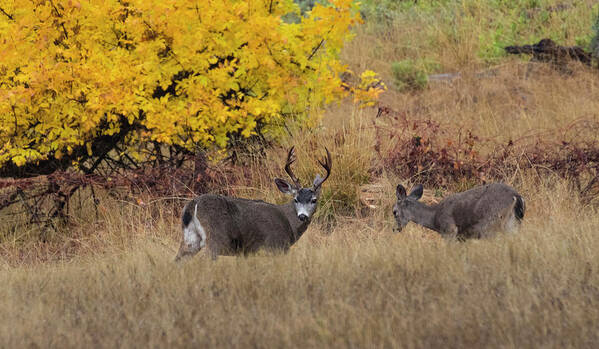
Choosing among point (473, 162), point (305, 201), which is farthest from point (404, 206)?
point (473, 162)

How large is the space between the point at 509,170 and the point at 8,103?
620 cm

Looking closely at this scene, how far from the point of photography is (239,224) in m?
7.85

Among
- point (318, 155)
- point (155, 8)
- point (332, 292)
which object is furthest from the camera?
point (318, 155)

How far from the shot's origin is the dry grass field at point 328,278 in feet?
17.3

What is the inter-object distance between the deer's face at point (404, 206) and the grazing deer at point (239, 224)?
98 centimetres

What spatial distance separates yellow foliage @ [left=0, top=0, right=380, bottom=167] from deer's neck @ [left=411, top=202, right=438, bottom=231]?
2.09 m

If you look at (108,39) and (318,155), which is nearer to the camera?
(108,39)

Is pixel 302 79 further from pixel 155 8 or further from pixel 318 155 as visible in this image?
pixel 155 8

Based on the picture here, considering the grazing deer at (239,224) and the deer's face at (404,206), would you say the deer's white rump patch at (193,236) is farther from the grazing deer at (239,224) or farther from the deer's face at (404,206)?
the deer's face at (404,206)

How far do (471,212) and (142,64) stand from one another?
3.87 m

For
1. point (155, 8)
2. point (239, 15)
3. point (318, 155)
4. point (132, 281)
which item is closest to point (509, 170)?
point (318, 155)

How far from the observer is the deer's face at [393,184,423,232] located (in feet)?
28.8

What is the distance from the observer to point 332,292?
612 cm

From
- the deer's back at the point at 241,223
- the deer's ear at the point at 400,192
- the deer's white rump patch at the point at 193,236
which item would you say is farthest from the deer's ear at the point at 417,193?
the deer's white rump patch at the point at 193,236
